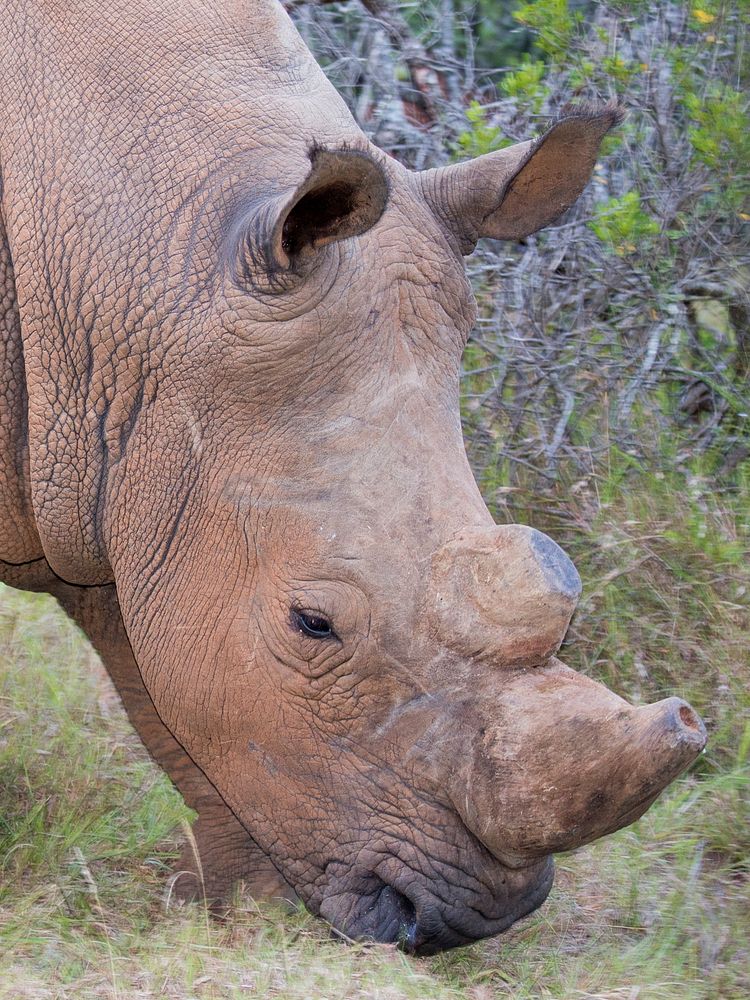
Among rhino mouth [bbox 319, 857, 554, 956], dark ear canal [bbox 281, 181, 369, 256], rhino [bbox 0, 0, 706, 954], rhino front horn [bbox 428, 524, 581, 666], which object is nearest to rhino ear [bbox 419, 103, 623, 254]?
rhino [bbox 0, 0, 706, 954]

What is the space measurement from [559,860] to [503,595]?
1.63 meters

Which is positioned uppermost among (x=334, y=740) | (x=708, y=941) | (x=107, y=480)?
(x=107, y=480)

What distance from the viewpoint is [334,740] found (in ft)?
12.8

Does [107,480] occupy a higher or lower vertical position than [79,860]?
higher

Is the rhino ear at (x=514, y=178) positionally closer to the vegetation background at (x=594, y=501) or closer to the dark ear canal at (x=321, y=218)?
the dark ear canal at (x=321, y=218)

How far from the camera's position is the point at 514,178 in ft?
13.9

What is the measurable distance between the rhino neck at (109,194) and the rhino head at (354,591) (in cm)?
5

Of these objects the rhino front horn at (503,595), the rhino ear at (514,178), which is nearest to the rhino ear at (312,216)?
the rhino ear at (514,178)

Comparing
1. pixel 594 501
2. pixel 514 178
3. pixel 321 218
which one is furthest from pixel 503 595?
pixel 594 501

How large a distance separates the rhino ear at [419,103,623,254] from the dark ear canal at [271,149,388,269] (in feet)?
1.83

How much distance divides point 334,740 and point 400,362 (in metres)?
0.91

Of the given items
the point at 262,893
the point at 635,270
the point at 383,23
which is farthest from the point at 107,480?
the point at 383,23

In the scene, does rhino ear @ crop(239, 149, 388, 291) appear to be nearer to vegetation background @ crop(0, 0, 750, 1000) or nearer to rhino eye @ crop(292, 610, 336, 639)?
rhino eye @ crop(292, 610, 336, 639)

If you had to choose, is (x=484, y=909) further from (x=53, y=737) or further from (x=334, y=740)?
(x=53, y=737)
